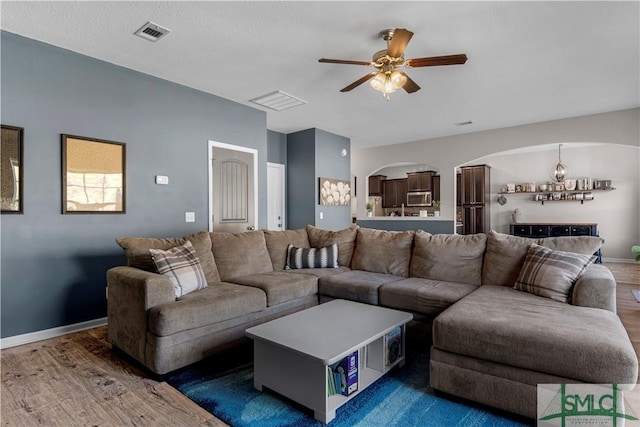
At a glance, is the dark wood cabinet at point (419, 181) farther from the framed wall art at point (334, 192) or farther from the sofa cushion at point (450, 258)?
the sofa cushion at point (450, 258)

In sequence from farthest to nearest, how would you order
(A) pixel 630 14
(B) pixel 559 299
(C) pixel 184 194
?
(C) pixel 184 194, (A) pixel 630 14, (B) pixel 559 299

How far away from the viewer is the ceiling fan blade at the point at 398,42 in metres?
2.43

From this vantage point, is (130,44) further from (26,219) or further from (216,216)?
(216,216)

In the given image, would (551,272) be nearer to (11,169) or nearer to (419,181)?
(11,169)

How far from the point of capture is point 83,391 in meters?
2.01

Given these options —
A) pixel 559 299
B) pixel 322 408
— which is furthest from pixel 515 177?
pixel 322 408

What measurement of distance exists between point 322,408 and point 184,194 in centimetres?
314

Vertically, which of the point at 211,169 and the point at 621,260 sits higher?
the point at 211,169

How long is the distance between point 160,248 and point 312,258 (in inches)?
62.9

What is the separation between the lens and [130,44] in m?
2.99

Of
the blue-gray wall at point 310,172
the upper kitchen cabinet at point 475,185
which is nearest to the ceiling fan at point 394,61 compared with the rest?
the blue-gray wall at point 310,172

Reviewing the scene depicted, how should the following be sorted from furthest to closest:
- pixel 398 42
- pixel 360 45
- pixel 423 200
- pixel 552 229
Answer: pixel 423 200 → pixel 552 229 → pixel 360 45 → pixel 398 42

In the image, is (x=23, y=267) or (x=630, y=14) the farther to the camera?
(x=23, y=267)

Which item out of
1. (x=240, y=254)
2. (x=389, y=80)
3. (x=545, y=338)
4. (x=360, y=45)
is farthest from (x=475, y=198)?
(x=545, y=338)
